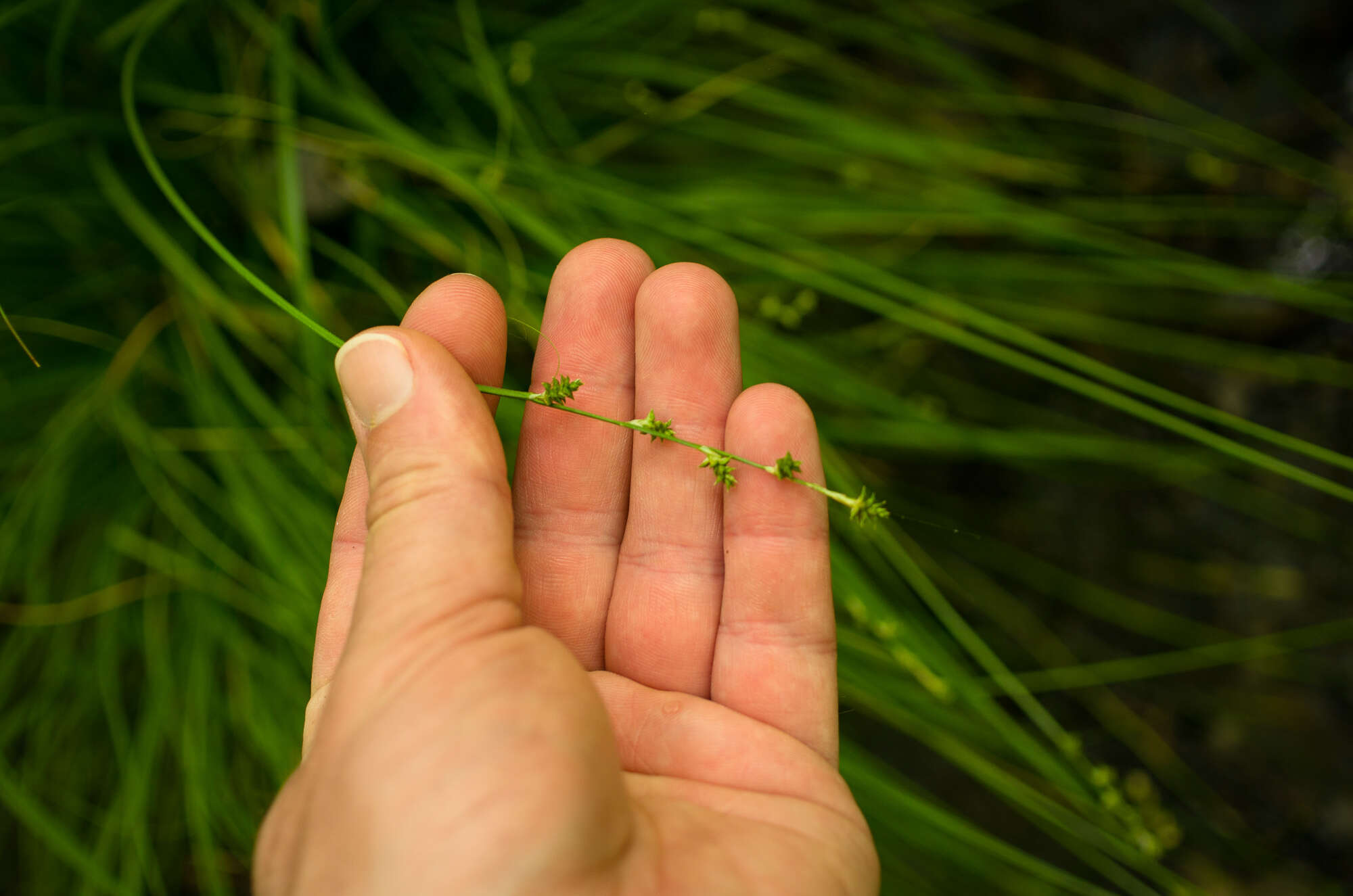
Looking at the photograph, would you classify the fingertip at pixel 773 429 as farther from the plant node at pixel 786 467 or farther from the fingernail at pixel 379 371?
the fingernail at pixel 379 371

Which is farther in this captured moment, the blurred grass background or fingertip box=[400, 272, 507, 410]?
the blurred grass background

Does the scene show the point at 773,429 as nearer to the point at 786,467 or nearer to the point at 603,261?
the point at 786,467

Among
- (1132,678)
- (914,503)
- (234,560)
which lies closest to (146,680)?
(234,560)

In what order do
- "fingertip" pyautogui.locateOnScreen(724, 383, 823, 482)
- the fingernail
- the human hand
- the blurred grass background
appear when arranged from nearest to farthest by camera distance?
the human hand, the fingernail, "fingertip" pyautogui.locateOnScreen(724, 383, 823, 482), the blurred grass background

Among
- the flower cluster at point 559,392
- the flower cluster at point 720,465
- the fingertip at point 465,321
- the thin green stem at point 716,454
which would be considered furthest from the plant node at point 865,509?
the fingertip at point 465,321

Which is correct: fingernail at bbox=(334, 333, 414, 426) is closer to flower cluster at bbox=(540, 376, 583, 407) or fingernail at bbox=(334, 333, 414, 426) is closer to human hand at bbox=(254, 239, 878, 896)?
human hand at bbox=(254, 239, 878, 896)

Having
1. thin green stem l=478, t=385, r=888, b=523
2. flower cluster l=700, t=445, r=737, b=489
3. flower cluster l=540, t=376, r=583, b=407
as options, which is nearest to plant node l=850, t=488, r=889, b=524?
thin green stem l=478, t=385, r=888, b=523

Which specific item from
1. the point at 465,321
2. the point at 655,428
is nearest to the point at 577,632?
the point at 655,428
